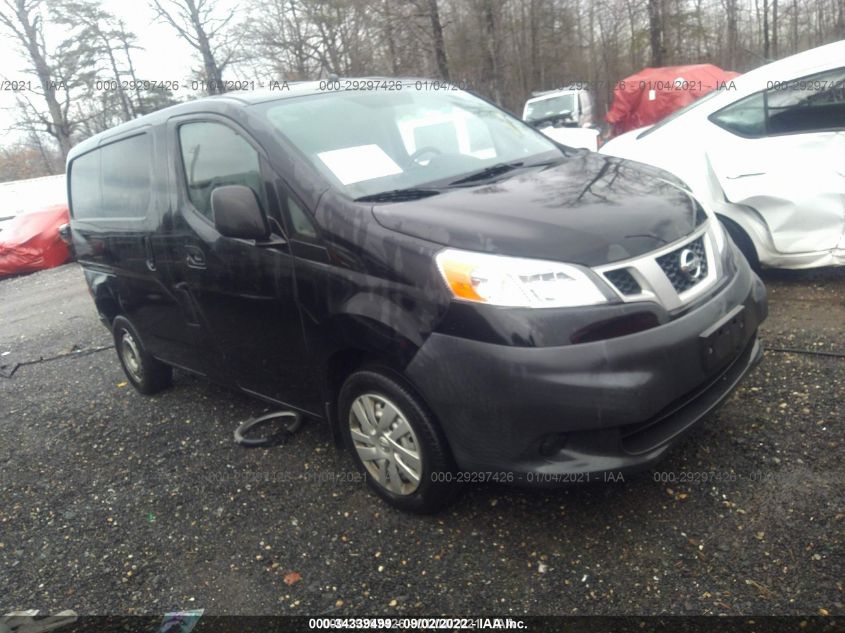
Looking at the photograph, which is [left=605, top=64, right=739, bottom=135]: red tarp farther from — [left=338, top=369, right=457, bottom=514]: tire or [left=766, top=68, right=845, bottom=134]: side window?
[left=338, top=369, right=457, bottom=514]: tire

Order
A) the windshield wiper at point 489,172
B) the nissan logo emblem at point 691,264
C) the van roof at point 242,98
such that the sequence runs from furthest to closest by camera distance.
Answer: the van roof at point 242,98, the windshield wiper at point 489,172, the nissan logo emblem at point 691,264

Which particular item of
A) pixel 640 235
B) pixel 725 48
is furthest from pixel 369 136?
pixel 725 48

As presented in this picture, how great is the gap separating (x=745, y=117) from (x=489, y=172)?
2679 millimetres

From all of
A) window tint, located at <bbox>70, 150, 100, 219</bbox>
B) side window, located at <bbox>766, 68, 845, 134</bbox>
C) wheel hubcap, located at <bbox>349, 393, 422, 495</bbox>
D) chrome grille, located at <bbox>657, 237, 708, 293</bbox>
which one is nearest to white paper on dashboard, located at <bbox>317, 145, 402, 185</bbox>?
wheel hubcap, located at <bbox>349, 393, 422, 495</bbox>

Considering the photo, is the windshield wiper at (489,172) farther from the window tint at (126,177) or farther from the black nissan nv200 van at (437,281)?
the window tint at (126,177)

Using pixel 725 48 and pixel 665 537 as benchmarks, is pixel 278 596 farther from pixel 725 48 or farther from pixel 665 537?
pixel 725 48

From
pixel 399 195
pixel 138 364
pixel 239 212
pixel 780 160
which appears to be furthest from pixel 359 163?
pixel 780 160

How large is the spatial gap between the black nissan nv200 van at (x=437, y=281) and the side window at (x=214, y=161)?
0.01 meters

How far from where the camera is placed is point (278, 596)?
104 inches

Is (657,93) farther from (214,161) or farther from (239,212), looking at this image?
(239,212)

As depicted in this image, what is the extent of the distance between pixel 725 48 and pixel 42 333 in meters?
28.8

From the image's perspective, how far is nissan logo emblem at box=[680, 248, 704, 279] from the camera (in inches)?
101

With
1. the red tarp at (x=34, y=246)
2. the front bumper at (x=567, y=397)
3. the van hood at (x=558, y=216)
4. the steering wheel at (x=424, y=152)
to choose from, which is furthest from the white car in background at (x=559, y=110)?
the front bumper at (x=567, y=397)

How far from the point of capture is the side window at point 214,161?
3.16m
